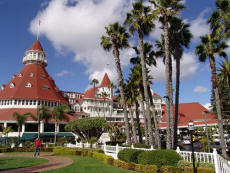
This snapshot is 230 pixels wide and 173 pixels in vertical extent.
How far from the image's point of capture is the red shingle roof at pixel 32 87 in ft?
169

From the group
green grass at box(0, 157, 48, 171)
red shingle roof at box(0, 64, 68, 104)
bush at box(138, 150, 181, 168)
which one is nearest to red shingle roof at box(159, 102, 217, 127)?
red shingle roof at box(0, 64, 68, 104)

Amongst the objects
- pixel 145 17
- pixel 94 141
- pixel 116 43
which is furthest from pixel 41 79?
pixel 145 17

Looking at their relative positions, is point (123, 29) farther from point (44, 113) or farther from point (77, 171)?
point (44, 113)

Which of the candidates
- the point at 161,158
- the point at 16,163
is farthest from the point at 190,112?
the point at 16,163

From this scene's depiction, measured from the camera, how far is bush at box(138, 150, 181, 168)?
12203 mm

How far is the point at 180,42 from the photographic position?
74.2ft

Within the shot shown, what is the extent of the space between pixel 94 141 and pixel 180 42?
2067 centimetres

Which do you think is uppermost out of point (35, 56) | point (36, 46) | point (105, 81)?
point (36, 46)

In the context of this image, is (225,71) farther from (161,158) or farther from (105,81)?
(105,81)

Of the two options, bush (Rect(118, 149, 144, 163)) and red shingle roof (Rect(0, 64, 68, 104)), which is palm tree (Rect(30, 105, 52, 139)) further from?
bush (Rect(118, 149, 144, 163))

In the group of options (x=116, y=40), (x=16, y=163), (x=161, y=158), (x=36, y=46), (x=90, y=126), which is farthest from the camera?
(x=36, y=46)

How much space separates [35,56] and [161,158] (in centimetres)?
6257

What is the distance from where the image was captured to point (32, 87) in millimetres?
55000

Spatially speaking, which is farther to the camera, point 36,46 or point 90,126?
point 36,46
